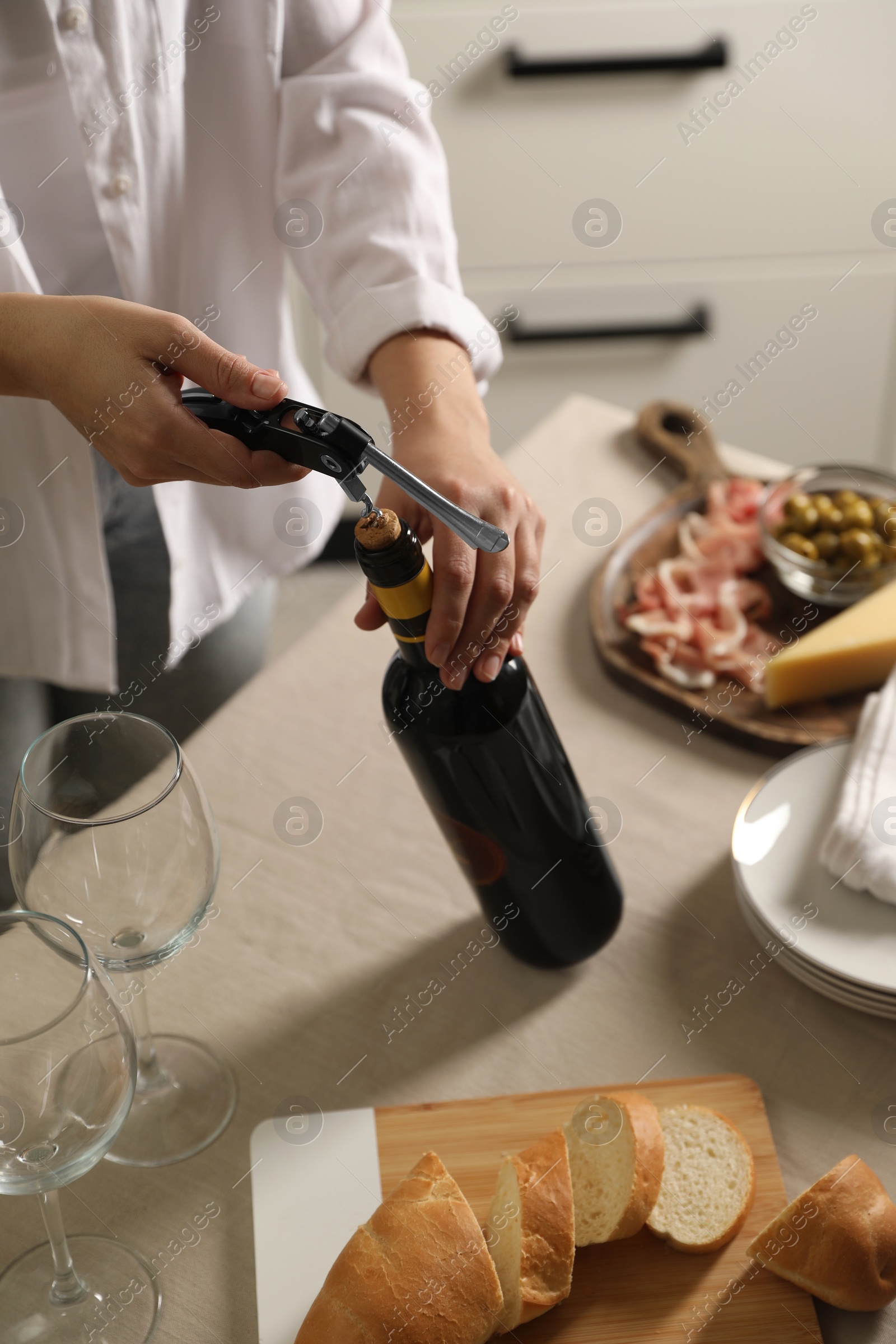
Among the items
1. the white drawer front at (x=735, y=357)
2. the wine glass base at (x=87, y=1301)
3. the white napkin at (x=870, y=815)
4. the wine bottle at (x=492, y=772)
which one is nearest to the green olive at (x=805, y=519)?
the white napkin at (x=870, y=815)

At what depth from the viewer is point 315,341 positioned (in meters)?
2.16

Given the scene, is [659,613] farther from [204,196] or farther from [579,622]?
[204,196]

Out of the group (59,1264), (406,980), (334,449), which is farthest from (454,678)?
(59,1264)

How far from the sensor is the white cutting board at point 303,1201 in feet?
1.87

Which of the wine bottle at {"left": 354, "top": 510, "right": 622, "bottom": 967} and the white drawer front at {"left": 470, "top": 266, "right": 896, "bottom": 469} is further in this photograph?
the white drawer front at {"left": 470, "top": 266, "right": 896, "bottom": 469}

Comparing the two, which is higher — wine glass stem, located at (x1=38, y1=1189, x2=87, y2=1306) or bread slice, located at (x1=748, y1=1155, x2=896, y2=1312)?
wine glass stem, located at (x1=38, y1=1189, x2=87, y2=1306)

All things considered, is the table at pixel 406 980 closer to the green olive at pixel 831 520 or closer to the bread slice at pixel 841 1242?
the bread slice at pixel 841 1242

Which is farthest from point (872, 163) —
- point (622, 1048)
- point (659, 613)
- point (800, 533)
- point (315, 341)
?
point (622, 1048)

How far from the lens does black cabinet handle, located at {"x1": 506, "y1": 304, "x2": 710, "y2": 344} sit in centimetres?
215

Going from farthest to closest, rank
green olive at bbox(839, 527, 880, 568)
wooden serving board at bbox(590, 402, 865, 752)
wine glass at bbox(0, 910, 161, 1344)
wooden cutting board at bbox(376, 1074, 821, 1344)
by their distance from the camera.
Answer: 1. green olive at bbox(839, 527, 880, 568)
2. wooden serving board at bbox(590, 402, 865, 752)
3. wooden cutting board at bbox(376, 1074, 821, 1344)
4. wine glass at bbox(0, 910, 161, 1344)

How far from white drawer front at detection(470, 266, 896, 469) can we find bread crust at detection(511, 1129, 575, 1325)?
1.82 meters

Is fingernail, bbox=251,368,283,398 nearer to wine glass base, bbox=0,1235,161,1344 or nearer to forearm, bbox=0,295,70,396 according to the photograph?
forearm, bbox=0,295,70,396

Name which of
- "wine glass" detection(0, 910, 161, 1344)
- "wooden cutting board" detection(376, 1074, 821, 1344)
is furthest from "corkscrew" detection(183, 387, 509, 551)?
"wooden cutting board" detection(376, 1074, 821, 1344)

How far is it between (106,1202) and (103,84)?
2.45 feet
